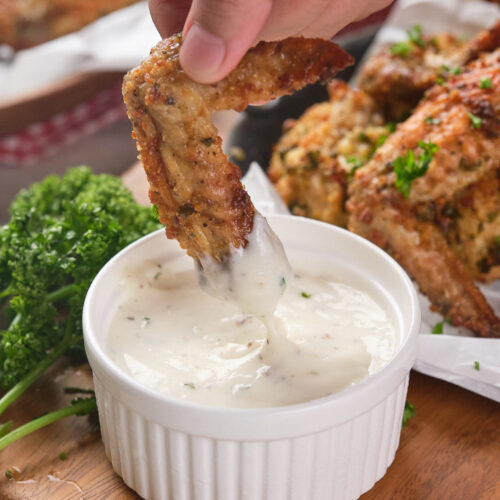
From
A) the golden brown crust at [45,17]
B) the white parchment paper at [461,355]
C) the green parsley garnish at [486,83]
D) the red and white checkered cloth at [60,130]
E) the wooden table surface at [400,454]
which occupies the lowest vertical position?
the red and white checkered cloth at [60,130]

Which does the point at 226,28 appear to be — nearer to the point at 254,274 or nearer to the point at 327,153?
the point at 254,274

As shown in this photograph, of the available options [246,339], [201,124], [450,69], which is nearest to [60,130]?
[450,69]

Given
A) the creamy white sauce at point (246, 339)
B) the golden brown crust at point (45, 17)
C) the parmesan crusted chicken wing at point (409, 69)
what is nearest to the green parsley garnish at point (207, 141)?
the creamy white sauce at point (246, 339)

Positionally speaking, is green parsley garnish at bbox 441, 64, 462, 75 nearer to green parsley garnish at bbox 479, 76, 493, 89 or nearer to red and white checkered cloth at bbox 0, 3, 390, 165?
green parsley garnish at bbox 479, 76, 493, 89

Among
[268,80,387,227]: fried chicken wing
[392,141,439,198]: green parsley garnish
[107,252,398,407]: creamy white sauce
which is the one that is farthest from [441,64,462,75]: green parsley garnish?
[107,252,398,407]: creamy white sauce

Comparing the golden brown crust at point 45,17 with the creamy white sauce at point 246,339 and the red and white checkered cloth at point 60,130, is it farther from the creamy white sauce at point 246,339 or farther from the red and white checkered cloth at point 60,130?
the creamy white sauce at point 246,339
